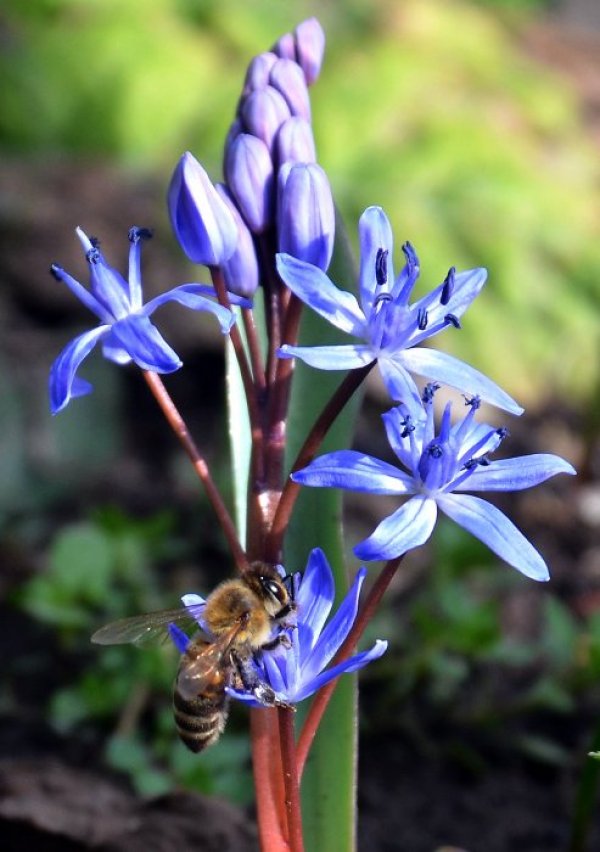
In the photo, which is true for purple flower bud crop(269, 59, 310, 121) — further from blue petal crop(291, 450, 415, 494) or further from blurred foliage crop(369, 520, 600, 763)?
blurred foliage crop(369, 520, 600, 763)

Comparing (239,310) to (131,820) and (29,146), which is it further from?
(29,146)

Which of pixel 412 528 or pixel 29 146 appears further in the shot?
pixel 29 146

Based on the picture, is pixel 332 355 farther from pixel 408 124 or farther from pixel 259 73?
pixel 408 124

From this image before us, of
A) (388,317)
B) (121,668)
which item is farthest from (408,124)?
(388,317)

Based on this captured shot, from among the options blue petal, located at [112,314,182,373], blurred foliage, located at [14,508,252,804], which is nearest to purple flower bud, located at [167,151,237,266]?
blue petal, located at [112,314,182,373]

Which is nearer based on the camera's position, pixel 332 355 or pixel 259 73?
pixel 332 355

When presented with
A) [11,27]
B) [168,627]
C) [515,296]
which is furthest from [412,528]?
[11,27]
